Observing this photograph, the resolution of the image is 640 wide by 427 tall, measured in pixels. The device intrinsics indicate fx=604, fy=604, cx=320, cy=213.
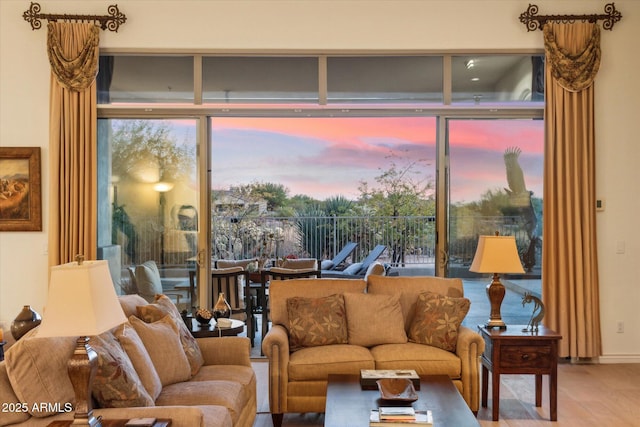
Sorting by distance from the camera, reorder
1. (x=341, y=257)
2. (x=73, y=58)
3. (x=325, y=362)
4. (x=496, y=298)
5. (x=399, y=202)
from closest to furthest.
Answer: (x=325, y=362)
(x=496, y=298)
(x=73, y=58)
(x=399, y=202)
(x=341, y=257)

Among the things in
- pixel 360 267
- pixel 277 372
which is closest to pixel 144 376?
pixel 277 372

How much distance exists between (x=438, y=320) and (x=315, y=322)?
90cm

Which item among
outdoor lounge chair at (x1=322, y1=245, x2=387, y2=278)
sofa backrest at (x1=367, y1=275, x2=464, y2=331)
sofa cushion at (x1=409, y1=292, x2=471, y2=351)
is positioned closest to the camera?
sofa cushion at (x1=409, y1=292, x2=471, y2=351)

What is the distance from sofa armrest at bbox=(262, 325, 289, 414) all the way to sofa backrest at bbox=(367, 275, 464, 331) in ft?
3.36

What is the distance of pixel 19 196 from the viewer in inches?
232

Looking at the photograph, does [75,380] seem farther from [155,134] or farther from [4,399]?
[155,134]

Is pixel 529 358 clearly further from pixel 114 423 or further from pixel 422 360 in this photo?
pixel 114 423

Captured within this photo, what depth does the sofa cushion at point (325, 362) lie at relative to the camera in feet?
13.6

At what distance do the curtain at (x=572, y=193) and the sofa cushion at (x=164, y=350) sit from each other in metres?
3.75

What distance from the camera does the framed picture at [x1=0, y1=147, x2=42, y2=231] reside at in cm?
589

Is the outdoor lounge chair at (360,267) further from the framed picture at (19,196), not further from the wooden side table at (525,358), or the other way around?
the framed picture at (19,196)

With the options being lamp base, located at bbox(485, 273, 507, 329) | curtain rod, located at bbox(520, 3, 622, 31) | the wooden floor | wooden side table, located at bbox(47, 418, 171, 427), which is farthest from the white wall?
wooden side table, located at bbox(47, 418, 171, 427)

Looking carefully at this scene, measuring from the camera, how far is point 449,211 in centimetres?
612

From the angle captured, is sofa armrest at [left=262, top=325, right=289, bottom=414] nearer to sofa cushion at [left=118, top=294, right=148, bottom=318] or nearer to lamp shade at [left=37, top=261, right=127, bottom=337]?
sofa cushion at [left=118, top=294, right=148, bottom=318]
